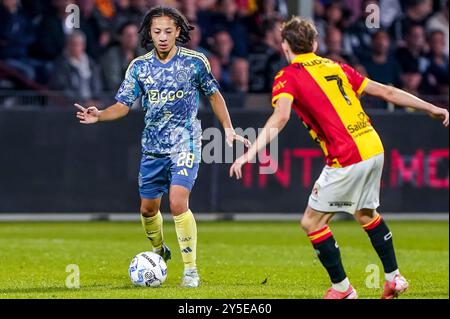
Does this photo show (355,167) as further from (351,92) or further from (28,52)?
(28,52)

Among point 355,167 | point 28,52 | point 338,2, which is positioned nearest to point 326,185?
point 355,167

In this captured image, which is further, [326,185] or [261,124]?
[261,124]

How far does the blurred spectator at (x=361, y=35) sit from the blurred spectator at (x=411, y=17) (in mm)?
685

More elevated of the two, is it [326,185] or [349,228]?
[326,185]

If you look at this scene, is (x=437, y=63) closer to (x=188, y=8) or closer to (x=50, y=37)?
(x=188, y=8)

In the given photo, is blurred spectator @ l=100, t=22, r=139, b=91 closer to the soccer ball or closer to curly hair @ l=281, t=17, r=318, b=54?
the soccer ball

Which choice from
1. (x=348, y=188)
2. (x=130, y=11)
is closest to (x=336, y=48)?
(x=130, y=11)

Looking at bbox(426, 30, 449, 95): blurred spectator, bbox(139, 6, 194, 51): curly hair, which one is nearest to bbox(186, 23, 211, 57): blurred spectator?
bbox(426, 30, 449, 95): blurred spectator

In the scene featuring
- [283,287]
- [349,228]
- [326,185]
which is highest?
[326,185]

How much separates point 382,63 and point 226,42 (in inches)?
103

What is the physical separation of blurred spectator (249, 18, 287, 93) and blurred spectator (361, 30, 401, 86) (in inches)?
62.2

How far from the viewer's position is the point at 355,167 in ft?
30.7
